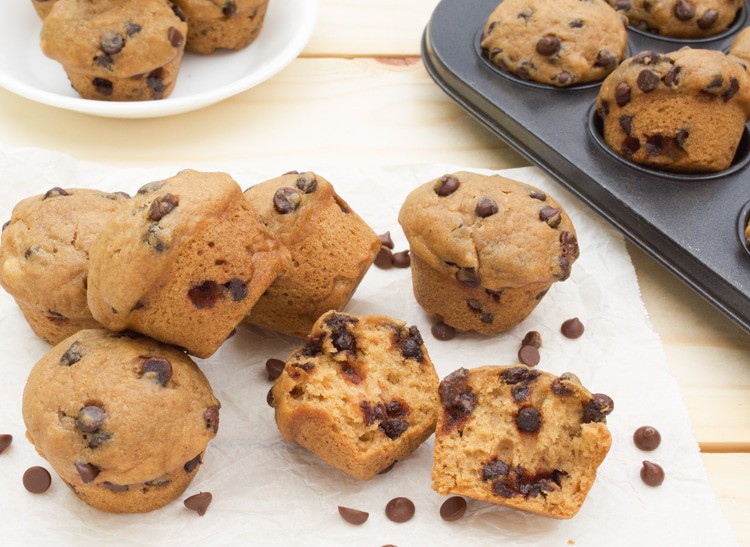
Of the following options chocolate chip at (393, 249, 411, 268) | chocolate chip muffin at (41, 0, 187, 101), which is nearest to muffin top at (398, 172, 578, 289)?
chocolate chip at (393, 249, 411, 268)

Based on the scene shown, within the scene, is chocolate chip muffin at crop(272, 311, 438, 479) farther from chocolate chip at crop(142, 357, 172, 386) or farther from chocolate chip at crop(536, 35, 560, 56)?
chocolate chip at crop(536, 35, 560, 56)

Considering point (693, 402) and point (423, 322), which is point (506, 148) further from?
point (693, 402)

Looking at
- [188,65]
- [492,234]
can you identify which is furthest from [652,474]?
[188,65]

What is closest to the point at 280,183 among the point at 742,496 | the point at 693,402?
the point at 693,402

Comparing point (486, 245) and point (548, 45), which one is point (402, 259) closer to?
point (486, 245)

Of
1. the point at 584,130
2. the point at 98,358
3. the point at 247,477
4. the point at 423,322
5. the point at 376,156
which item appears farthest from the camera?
the point at 376,156

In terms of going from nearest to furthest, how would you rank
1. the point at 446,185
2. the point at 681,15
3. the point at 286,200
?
the point at 286,200 < the point at 446,185 < the point at 681,15
